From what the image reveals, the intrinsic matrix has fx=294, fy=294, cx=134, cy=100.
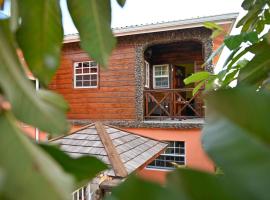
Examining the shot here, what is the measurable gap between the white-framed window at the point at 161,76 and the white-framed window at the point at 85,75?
2.05 m

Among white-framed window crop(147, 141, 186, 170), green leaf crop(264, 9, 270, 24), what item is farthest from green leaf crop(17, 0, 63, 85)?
white-framed window crop(147, 141, 186, 170)

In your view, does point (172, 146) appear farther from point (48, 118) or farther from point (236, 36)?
point (48, 118)

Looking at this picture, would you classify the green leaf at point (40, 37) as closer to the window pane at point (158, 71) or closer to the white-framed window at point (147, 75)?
the white-framed window at point (147, 75)

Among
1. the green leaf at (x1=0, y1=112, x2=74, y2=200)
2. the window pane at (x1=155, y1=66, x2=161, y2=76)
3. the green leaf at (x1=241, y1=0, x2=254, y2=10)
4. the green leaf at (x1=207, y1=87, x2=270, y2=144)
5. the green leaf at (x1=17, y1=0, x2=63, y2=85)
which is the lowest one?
the green leaf at (x1=0, y1=112, x2=74, y2=200)

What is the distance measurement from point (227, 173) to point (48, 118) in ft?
0.38

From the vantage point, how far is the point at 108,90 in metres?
8.89

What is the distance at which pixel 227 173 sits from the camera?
0.59ft

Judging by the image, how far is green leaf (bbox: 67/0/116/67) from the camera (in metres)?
0.30

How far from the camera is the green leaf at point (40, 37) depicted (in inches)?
10.1

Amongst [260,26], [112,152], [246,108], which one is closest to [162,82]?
[112,152]

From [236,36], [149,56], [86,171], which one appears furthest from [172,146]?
[86,171]

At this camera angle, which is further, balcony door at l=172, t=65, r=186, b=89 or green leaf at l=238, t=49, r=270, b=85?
balcony door at l=172, t=65, r=186, b=89

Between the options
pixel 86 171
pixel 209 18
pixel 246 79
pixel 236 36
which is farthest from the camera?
pixel 209 18

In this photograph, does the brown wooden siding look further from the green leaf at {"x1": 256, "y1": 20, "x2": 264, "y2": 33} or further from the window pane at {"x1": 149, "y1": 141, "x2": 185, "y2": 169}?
the green leaf at {"x1": 256, "y1": 20, "x2": 264, "y2": 33}
